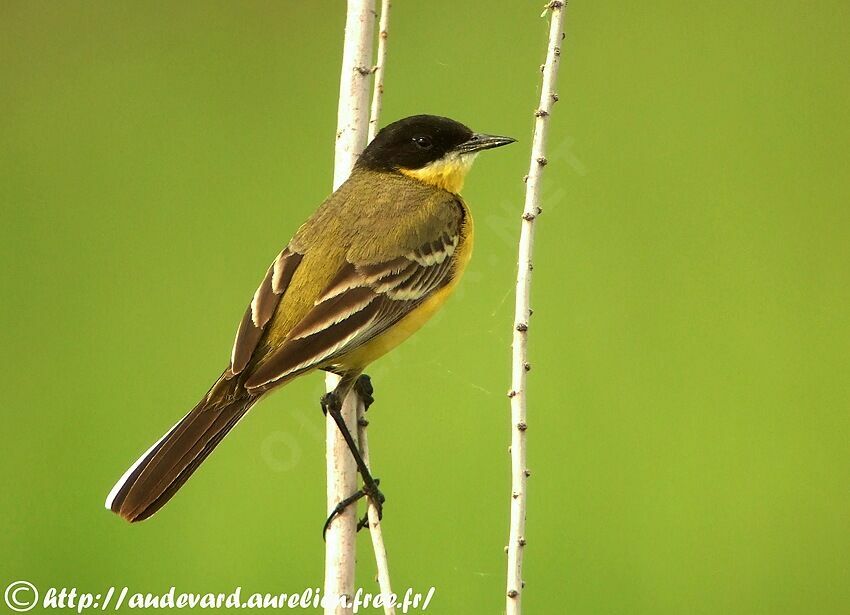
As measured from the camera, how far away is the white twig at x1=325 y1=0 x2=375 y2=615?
3.20 meters

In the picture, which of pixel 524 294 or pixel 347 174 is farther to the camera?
pixel 347 174

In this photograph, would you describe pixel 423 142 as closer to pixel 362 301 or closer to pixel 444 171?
pixel 444 171

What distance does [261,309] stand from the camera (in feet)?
11.9

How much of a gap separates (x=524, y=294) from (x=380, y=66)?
804 millimetres

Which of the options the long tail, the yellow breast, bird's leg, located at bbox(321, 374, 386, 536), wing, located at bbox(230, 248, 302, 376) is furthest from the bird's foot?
the yellow breast

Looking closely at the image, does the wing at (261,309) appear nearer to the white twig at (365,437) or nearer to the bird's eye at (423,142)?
the white twig at (365,437)

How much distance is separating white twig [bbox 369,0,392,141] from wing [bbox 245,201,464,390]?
0.40m

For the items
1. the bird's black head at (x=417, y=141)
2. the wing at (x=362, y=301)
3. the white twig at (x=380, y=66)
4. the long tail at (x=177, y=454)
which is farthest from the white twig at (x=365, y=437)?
the bird's black head at (x=417, y=141)

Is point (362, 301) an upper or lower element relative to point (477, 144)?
lower

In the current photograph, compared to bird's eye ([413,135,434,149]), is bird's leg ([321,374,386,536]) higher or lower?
lower

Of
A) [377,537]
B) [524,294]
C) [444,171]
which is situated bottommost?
[377,537]

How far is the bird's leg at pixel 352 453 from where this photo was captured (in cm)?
335

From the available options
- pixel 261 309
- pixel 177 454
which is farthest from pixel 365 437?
pixel 177 454

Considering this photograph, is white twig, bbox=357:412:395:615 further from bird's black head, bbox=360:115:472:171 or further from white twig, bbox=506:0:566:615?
bird's black head, bbox=360:115:472:171
